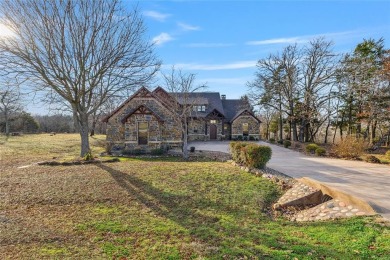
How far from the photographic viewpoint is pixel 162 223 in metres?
6.46

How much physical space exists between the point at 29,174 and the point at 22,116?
141 ft

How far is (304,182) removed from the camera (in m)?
8.82

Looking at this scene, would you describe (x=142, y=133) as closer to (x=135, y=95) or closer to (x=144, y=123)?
(x=144, y=123)

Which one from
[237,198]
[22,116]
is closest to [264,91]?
[237,198]

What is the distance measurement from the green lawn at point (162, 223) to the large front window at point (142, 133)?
10164 millimetres

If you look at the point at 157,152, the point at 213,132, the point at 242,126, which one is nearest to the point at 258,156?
the point at 157,152

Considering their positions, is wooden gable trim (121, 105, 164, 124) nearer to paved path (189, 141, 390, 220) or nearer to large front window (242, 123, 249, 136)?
paved path (189, 141, 390, 220)

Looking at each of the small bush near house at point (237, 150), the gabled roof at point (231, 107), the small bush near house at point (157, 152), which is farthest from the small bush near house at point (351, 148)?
the gabled roof at point (231, 107)

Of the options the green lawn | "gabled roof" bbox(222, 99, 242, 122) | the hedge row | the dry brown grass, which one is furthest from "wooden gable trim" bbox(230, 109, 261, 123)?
the green lawn

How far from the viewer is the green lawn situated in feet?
16.1

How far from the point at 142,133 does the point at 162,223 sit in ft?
50.1

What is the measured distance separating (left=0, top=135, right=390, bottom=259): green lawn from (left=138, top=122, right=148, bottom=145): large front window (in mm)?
10164

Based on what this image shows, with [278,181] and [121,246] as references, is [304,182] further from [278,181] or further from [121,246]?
[121,246]

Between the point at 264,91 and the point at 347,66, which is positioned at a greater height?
the point at 347,66
